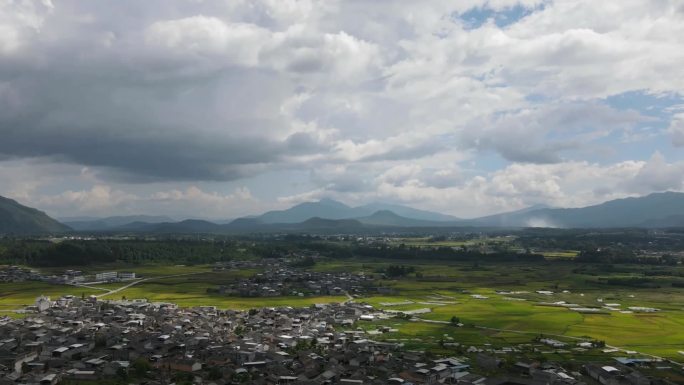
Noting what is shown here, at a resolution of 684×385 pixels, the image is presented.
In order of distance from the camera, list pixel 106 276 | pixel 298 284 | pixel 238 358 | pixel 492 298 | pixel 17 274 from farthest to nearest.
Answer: pixel 106 276
pixel 17 274
pixel 298 284
pixel 492 298
pixel 238 358

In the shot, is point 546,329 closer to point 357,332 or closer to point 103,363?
point 357,332

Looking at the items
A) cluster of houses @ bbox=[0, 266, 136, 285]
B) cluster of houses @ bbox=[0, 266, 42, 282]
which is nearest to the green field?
cluster of houses @ bbox=[0, 266, 136, 285]

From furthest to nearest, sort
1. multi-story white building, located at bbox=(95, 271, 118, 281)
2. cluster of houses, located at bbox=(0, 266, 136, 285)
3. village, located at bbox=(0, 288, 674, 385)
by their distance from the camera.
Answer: multi-story white building, located at bbox=(95, 271, 118, 281)
cluster of houses, located at bbox=(0, 266, 136, 285)
village, located at bbox=(0, 288, 674, 385)

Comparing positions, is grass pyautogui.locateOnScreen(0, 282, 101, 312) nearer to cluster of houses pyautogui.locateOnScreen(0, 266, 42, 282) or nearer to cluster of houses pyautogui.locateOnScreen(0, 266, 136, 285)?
cluster of houses pyautogui.locateOnScreen(0, 266, 136, 285)

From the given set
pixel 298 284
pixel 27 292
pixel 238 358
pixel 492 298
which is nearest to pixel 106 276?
pixel 27 292

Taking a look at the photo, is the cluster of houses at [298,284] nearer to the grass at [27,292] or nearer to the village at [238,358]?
the grass at [27,292]

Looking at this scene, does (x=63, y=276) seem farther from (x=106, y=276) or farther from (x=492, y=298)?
(x=492, y=298)

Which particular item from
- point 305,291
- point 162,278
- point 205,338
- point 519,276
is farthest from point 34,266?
point 519,276

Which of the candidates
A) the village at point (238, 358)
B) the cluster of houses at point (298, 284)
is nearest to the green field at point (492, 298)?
the cluster of houses at point (298, 284)
